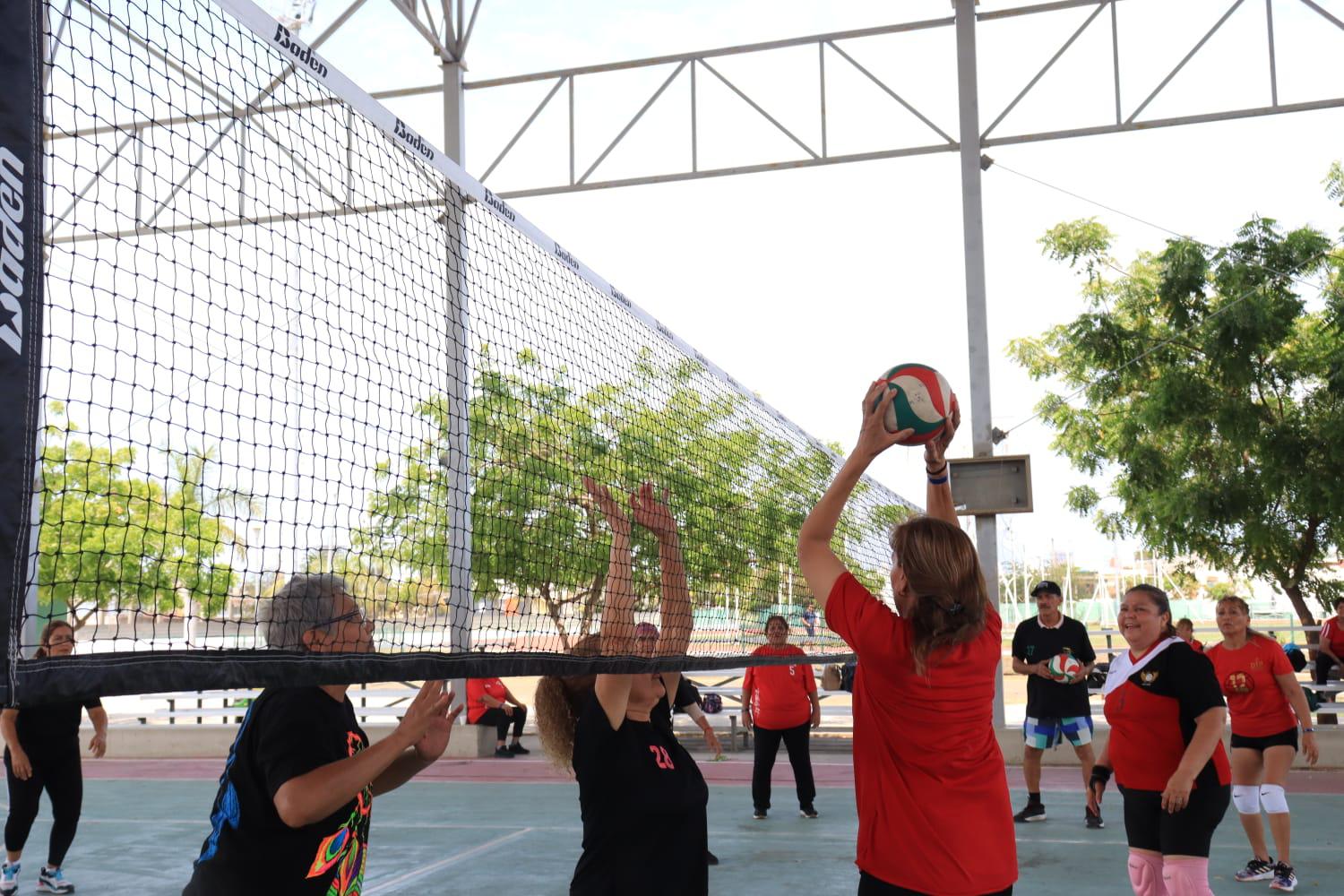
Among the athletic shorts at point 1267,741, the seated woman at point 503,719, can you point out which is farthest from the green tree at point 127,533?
the seated woman at point 503,719

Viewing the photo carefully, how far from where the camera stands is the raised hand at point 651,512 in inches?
148

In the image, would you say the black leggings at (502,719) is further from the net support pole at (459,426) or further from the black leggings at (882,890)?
the black leggings at (882,890)

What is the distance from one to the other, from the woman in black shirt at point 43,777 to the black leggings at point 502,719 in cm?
748

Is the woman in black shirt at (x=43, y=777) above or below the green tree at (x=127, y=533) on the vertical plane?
below

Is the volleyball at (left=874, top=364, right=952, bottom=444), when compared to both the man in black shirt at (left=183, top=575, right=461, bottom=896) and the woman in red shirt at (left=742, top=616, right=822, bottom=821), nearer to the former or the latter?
the man in black shirt at (left=183, top=575, right=461, bottom=896)

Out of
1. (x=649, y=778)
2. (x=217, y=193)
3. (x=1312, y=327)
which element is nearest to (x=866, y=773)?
(x=649, y=778)

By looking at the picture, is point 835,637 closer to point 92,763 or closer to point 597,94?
point 597,94

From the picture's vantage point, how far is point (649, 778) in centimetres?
328

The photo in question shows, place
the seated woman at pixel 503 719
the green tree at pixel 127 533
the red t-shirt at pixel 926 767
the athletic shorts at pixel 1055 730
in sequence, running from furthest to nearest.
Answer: the seated woman at pixel 503 719, the athletic shorts at pixel 1055 730, the red t-shirt at pixel 926 767, the green tree at pixel 127 533

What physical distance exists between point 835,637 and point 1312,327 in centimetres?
901

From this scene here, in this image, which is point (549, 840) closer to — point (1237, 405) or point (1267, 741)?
point (1267, 741)

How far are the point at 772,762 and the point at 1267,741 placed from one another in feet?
13.2

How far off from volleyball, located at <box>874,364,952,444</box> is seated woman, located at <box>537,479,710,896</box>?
0.84 m

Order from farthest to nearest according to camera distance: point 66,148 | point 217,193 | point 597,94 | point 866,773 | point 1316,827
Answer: point 217,193 < point 66,148 < point 597,94 < point 1316,827 < point 866,773
